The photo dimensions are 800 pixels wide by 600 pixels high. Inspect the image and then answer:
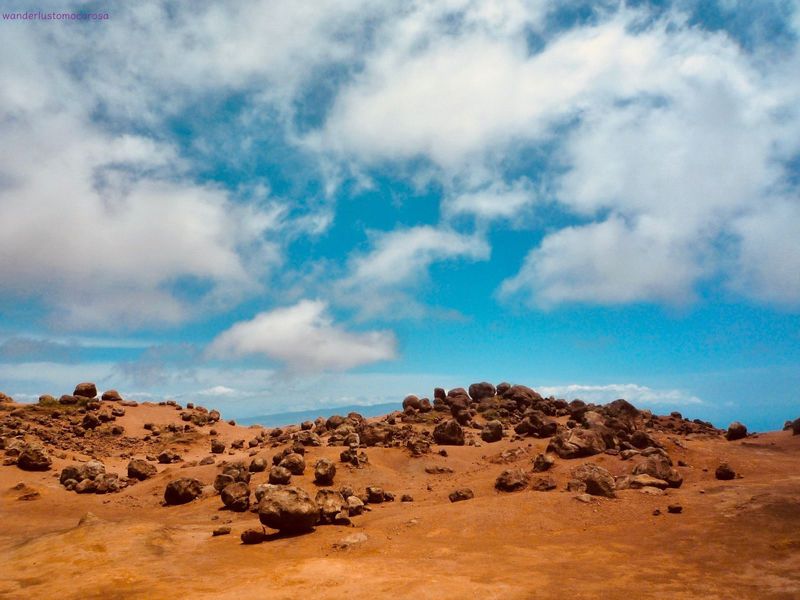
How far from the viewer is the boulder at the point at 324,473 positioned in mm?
29812

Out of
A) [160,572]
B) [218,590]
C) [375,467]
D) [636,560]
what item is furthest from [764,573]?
[375,467]

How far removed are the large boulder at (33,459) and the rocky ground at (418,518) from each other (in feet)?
0.71

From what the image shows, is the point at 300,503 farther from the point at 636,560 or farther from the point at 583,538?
the point at 636,560

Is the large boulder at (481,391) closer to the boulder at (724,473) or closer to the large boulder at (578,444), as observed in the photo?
the large boulder at (578,444)

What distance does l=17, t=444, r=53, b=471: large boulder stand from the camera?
3503 centimetres

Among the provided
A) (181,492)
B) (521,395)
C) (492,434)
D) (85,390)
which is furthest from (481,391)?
(85,390)

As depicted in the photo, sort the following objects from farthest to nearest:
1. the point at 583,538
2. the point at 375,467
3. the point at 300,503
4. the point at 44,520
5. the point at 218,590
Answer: the point at 375,467 < the point at 44,520 < the point at 300,503 < the point at 583,538 < the point at 218,590

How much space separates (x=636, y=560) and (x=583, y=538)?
2980mm

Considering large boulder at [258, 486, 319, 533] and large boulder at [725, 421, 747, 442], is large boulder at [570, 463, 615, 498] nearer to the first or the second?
large boulder at [258, 486, 319, 533]

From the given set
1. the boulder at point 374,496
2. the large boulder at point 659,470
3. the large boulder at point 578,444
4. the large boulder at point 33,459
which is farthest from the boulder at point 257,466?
the large boulder at point 659,470

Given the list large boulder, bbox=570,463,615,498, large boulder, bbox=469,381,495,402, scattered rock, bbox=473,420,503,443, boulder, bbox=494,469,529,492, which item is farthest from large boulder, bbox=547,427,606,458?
large boulder, bbox=469,381,495,402

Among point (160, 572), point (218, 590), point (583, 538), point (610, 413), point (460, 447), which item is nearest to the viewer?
point (218, 590)

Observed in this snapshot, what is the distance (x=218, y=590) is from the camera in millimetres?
13133

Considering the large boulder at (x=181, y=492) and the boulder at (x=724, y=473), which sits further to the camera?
the large boulder at (x=181, y=492)
